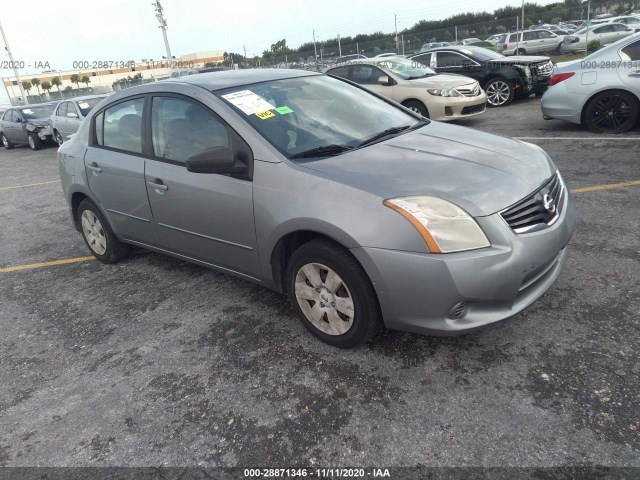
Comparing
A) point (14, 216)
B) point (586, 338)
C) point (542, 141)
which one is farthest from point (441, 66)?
point (586, 338)

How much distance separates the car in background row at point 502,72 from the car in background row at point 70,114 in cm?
890

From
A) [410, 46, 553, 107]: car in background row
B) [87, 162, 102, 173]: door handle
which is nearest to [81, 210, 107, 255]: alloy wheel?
[87, 162, 102, 173]: door handle

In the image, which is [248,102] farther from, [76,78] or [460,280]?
[76,78]

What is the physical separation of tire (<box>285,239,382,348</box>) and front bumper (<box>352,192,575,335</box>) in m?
0.09

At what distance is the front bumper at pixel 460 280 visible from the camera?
8.11 ft

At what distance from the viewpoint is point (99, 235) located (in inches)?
187

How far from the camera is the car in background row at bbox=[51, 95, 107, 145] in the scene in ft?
40.7

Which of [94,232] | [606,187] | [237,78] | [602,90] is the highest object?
[237,78]

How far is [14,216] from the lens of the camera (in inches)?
287

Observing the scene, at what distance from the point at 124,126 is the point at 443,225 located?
2940 millimetres

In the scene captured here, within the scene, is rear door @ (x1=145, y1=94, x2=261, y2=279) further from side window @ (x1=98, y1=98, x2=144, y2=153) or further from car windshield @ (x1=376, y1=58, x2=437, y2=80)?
car windshield @ (x1=376, y1=58, x2=437, y2=80)

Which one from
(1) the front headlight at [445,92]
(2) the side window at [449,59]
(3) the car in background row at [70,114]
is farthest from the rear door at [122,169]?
(2) the side window at [449,59]

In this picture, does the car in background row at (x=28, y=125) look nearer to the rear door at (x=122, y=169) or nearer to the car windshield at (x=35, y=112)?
the car windshield at (x=35, y=112)

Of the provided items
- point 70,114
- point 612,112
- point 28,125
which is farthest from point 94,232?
point 28,125
